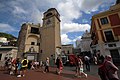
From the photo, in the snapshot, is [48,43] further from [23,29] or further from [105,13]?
[105,13]

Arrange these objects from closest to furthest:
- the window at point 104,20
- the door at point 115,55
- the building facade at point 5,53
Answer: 1. the door at point 115,55
2. the window at point 104,20
3. the building facade at point 5,53

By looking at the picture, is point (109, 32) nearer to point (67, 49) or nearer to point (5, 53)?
point (5, 53)

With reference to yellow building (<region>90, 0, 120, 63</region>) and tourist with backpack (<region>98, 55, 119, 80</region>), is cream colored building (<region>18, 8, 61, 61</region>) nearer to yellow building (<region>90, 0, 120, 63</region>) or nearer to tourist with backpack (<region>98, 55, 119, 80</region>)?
yellow building (<region>90, 0, 120, 63</region>)

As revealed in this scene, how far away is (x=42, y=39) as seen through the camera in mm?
33094

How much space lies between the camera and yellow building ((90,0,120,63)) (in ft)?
57.5

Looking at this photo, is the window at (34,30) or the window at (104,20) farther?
the window at (34,30)

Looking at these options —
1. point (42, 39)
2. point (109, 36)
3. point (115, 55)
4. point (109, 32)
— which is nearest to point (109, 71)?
point (115, 55)

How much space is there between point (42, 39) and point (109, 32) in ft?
69.1

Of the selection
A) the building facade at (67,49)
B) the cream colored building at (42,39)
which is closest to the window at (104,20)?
the cream colored building at (42,39)

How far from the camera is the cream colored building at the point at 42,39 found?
30250mm

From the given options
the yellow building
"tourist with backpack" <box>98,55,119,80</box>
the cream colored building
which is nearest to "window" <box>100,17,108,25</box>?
the yellow building

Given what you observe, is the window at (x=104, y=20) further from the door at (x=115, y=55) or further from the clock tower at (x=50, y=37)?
the clock tower at (x=50, y=37)

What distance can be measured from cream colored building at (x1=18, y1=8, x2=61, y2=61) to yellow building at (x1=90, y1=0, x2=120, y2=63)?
1383cm

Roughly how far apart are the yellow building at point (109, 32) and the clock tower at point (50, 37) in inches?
535
